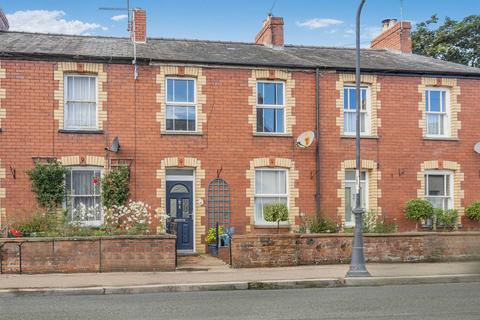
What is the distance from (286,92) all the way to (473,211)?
25.2 ft

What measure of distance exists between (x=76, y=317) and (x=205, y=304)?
2455 millimetres

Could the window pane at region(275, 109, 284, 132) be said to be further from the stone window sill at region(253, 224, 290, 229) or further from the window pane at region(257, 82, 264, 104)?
the stone window sill at region(253, 224, 290, 229)

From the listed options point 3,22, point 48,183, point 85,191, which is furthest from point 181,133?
point 3,22

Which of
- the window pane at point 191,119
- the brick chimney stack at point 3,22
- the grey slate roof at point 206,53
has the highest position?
the brick chimney stack at point 3,22

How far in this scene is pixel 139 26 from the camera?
23.3 metres

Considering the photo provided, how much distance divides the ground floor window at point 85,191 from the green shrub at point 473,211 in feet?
40.9

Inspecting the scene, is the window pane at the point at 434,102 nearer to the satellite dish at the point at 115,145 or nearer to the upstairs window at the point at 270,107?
the upstairs window at the point at 270,107

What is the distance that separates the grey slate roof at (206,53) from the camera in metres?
20.5

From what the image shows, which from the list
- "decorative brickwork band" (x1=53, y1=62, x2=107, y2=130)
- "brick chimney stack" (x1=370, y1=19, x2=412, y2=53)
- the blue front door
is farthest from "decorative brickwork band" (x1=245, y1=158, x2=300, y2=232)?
"brick chimney stack" (x1=370, y1=19, x2=412, y2=53)

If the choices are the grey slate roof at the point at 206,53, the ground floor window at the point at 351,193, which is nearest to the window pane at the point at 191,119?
the grey slate roof at the point at 206,53

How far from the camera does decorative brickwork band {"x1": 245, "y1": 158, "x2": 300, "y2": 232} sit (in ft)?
70.0

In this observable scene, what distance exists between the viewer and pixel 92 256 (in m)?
16.3

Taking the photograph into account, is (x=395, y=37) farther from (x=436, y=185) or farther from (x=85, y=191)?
(x=85, y=191)

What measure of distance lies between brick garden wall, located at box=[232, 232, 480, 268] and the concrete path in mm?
475
